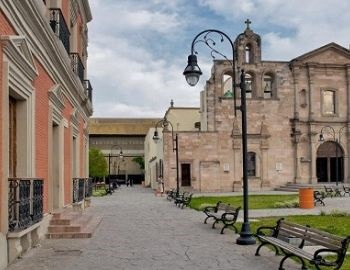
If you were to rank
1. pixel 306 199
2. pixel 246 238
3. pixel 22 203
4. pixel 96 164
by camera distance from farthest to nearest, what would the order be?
1. pixel 96 164
2. pixel 306 199
3. pixel 246 238
4. pixel 22 203

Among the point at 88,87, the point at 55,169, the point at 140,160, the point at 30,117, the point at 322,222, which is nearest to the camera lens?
the point at 30,117

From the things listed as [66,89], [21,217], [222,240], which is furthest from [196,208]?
[21,217]

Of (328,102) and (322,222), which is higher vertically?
(328,102)

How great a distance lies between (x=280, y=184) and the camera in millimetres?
41688

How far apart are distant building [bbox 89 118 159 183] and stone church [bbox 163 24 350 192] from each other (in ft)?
136

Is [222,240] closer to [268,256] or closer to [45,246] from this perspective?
[268,256]

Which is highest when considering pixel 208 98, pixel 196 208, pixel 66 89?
pixel 208 98

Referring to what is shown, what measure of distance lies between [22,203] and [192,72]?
4563 millimetres

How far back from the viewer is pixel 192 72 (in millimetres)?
11305

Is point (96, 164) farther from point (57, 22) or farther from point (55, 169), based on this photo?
point (57, 22)

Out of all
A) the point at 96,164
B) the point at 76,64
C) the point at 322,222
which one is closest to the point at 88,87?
the point at 76,64

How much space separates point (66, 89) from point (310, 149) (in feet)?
97.6

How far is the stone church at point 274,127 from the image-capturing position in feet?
134

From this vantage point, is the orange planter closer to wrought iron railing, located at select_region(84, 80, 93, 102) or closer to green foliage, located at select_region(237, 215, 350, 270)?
green foliage, located at select_region(237, 215, 350, 270)
